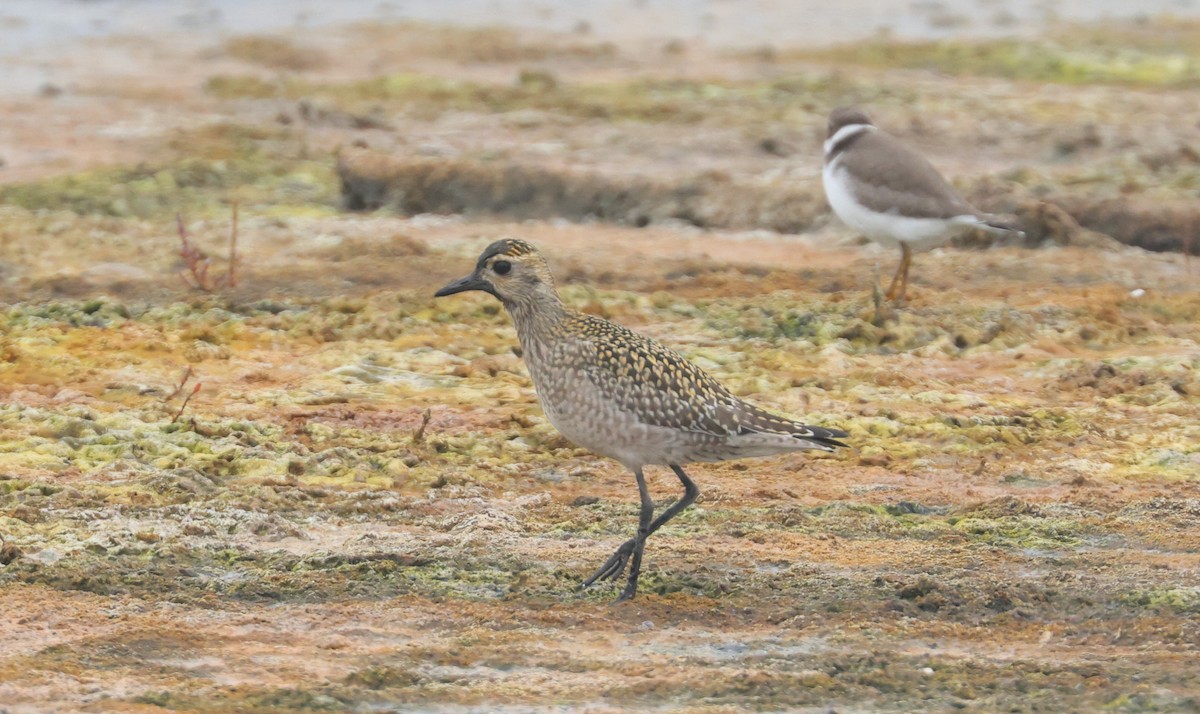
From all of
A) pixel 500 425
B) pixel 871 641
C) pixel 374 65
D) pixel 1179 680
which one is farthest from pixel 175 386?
pixel 374 65

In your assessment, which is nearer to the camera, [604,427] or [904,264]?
[604,427]

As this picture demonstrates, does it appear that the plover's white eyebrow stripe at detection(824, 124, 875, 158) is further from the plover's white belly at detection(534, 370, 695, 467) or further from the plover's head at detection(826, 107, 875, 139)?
the plover's white belly at detection(534, 370, 695, 467)

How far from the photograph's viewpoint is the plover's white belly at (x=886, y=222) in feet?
40.5

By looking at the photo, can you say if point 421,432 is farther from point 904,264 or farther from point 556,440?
point 904,264

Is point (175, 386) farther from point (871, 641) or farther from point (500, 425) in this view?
point (871, 641)

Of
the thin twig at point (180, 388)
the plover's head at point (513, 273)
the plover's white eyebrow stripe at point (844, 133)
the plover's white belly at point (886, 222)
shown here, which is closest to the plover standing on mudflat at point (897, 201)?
the plover's white belly at point (886, 222)

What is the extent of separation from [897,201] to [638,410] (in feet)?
16.9

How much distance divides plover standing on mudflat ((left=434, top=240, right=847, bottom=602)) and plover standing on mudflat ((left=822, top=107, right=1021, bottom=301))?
471 centimetres

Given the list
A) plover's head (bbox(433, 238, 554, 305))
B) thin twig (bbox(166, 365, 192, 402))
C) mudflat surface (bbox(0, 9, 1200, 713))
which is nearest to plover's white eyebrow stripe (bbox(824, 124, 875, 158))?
mudflat surface (bbox(0, 9, 1200, 713))

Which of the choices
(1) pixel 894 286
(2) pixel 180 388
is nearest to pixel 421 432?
(2) pixel 180 388

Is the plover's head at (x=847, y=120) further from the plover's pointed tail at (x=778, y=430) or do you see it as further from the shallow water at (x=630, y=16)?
the shallow water at (x=630, y=16)

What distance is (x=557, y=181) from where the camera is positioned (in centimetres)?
1516

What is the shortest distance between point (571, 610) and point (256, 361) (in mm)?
3937

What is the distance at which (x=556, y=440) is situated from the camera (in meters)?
9.64
